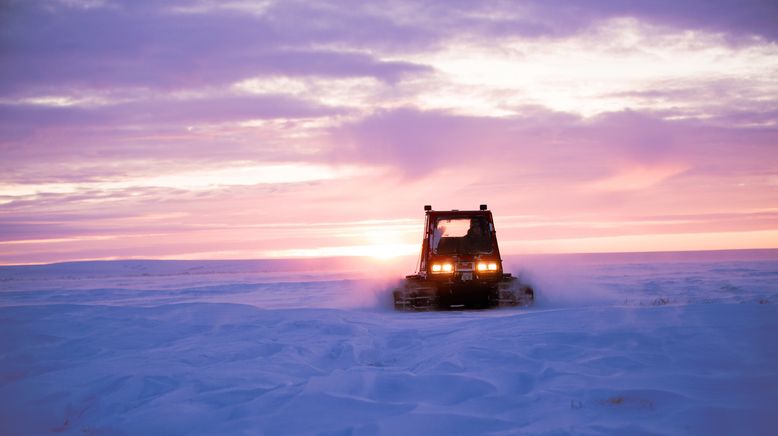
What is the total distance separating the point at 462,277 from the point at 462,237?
152 cm

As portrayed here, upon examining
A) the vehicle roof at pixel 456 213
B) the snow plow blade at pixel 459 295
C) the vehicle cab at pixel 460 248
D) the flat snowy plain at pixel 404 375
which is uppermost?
the vehicle roof at pixel 456 213

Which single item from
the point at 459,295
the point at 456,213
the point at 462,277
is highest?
the point at 456,213

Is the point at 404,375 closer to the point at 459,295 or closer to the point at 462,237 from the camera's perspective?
the point at 459,295

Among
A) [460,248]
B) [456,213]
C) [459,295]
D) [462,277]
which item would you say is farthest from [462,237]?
[459,295]

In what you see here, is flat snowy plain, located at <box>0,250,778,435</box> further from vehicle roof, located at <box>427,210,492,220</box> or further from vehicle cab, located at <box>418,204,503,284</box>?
vehicle roof, located at <box>427,210,492,220</box>

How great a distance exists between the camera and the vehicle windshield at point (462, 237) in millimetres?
17000

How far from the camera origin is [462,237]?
17297 mm

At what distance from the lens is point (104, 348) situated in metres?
8.97

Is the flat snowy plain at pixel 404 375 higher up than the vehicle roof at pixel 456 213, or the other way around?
the vehicle roof at pixel 456 213

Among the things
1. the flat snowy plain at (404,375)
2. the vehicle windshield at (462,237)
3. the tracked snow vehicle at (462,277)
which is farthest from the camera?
the vehicle windshield at (462,237)

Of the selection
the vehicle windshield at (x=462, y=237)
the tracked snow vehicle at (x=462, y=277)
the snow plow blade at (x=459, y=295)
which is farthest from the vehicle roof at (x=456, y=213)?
the snow plow blade at (x=459, y=295)

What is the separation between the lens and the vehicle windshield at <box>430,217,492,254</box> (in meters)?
17.0

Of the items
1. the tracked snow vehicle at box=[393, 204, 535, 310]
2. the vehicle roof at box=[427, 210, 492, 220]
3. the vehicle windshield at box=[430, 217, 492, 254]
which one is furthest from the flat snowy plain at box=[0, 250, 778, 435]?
the vehicle roof at box=[427, 210, 492, 220]

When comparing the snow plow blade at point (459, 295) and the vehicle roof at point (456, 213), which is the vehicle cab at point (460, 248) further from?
the snow plow blade at point (459, 295)
